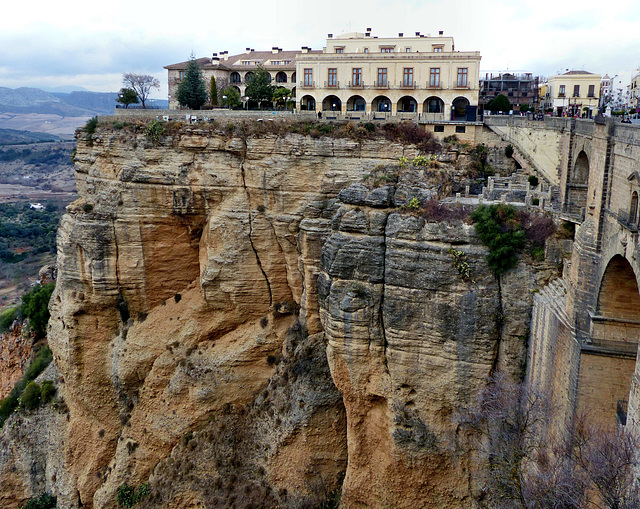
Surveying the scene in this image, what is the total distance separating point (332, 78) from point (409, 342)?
20.5 meters

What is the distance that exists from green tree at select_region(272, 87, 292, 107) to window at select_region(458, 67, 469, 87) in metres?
10.3

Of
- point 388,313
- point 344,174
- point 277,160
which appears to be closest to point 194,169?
point 277,160

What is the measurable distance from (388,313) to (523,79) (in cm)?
4207

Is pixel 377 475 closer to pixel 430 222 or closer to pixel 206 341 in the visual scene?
pixel 430 222

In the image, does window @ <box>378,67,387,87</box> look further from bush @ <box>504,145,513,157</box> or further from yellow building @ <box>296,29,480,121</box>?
bush @ <box>504,145,513,157</box>

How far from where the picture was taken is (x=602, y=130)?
17391 millimetres

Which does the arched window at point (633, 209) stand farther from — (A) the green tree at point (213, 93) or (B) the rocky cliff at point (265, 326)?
(A) the green tree at point (213, 93)

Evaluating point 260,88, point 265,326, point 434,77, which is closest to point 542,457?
point 265,326

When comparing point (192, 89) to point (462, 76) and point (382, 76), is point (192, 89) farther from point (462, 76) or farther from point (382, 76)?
point (462, 76)

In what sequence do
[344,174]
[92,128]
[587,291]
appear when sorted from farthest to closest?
[92,128]
[344,174]
[587,291]

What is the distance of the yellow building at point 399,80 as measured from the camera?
3616 centimetres

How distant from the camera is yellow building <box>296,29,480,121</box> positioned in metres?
36.2

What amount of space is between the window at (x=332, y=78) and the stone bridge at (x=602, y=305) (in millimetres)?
20648

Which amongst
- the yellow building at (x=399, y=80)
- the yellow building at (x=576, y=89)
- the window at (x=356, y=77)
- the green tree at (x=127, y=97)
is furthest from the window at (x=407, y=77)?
the green tree at (x=127, y=97)
